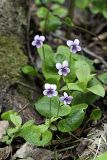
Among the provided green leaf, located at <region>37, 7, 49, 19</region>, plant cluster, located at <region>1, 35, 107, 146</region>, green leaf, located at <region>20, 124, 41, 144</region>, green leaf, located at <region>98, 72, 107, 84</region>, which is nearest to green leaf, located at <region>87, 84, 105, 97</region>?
plant cluster, located at <region>1, 35, 107, 146</region>

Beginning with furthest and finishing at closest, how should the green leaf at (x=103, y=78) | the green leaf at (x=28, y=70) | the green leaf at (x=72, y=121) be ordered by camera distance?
the green leaf at (x=28, y=70) < the green leaf at (x=103, y=78) < the green leaf at (x=72, y=121)

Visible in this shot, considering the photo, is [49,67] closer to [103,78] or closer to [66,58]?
[66,58]

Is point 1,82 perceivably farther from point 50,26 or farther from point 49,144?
point 50,26

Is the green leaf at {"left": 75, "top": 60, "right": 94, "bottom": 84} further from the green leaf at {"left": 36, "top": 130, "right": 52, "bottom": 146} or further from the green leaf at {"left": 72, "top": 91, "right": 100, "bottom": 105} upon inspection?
the green leaf at {"left": 36, "top": 130, "right": 52, "bottom": 146}

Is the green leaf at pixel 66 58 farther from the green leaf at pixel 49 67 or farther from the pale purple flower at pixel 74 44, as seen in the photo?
the pale purple flower at pixel 74 44

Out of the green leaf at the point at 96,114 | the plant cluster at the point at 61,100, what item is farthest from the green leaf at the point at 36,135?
the green leaf at the point at 96,114

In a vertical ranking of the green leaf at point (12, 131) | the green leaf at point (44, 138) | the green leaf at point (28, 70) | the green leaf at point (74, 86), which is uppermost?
the green leaf at point (28, 70)
